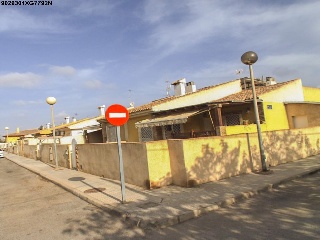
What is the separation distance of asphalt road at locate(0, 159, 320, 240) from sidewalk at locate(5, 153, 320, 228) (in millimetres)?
211

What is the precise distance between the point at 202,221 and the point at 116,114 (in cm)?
340

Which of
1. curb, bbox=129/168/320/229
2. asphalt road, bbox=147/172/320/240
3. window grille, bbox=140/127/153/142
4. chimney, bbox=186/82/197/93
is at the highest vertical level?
chimney, bbox=186/82/197/93

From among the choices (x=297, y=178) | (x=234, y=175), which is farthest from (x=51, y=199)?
(x=297, y=178)

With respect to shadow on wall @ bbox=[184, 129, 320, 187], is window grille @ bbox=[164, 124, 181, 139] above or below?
above

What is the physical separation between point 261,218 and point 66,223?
430 centimetres

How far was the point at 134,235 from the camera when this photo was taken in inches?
207

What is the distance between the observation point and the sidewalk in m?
6.05

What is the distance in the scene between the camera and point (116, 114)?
23.7ft

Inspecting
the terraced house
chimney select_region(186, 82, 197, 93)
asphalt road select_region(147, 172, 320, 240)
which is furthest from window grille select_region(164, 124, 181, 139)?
Result: asphalt road select_region(147, 172, 320, 240)

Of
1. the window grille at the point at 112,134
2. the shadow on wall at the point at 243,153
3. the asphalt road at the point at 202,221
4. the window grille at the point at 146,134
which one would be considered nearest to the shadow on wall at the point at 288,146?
the shadow on wall at the point at 243,153

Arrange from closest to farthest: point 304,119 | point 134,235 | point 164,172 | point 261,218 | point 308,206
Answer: point 134,235
point 261,218
point 308,206
point 164,172
point 304,119

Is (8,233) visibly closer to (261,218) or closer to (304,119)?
(261,218)

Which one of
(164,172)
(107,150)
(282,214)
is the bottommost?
(282,214)

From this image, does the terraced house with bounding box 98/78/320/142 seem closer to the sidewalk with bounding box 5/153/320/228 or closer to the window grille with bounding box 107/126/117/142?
the window grille with bounding box 107/126/117/142
